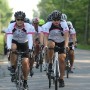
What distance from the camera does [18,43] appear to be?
38.7 feet

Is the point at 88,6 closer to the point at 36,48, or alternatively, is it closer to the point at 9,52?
the point at 36,48

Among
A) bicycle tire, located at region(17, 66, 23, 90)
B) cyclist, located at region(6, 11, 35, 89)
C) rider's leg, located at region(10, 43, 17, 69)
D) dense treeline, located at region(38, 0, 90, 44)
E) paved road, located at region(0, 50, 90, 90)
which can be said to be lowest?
paved road, located at region(0, 50, 90, 90)

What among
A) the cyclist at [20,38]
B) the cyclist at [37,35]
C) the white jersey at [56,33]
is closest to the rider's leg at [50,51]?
the white jersey at [56,33]

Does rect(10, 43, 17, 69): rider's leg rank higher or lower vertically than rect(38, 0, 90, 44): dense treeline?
lower

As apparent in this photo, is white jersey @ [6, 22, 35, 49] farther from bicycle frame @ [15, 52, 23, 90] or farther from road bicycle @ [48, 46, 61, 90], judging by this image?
road bicycle @ [48, 46, 61, 90]

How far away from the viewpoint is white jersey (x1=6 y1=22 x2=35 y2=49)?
37.3 ft

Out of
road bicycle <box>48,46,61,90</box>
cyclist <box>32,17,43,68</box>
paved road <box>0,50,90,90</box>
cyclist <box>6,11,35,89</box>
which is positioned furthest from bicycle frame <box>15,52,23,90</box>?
cyclist <box>32,17,43,68</box>

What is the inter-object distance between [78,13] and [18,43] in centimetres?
5509

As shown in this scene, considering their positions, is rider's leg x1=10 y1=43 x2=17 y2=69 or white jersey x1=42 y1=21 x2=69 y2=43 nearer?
rider's leg x1=10 y1=43 x2=17 y2=69

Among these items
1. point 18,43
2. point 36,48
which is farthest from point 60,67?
point 36,48

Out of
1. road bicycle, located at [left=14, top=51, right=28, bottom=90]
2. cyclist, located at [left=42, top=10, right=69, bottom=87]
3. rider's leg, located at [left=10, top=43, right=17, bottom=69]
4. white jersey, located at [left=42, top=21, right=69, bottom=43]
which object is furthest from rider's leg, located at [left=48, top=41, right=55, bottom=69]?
road bicycle, located at [left=14, top=51, right=28, bottom=90]

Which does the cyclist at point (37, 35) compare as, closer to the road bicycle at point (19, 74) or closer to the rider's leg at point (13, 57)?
the rider's leg at point (13, 57)

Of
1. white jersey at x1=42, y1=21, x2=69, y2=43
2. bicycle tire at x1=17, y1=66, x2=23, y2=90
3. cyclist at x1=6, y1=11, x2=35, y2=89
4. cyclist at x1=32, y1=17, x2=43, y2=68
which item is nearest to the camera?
bicycle tire at x1=17, y1=66, x2=23, y2=90

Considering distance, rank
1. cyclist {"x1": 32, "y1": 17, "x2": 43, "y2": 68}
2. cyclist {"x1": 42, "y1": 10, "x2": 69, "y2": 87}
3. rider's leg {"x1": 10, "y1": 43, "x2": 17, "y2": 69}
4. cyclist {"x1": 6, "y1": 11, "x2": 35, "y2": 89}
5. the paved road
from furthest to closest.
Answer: cyclist {"x1": 32, "y1": 17, "x2": 43, "y2": 68}, the paved road, cyclist {"x1": 42, "y1": 10, "x2": 69, "y2": 87}, rider's leg {"x1": 10, "y1": 43, "x2": 17, "y2": 69}, cyclist {"x1": 6, "y1": 11, "x2": 35, "y2": 89}
